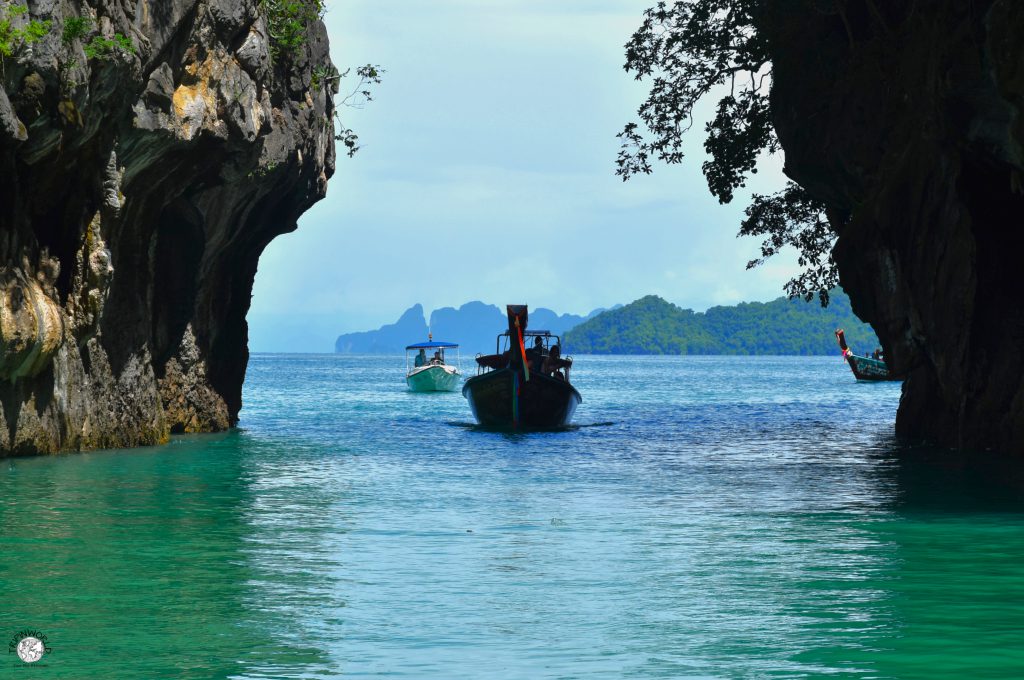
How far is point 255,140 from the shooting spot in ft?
83.4

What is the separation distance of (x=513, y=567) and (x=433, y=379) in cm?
5714

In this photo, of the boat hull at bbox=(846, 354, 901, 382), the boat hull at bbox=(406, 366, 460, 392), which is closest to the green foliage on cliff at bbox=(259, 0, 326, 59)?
the boat hull at bbox=(406, 366, 460, 392)

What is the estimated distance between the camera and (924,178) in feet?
77.0

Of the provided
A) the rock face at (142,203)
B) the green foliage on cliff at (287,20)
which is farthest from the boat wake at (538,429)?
the green foliage on cliff at (287,20)

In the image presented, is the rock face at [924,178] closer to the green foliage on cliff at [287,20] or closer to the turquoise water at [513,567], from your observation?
the turquoise water at [513,567]

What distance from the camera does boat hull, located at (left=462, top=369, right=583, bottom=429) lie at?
33.9 m

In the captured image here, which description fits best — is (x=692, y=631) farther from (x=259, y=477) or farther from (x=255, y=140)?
(x=255, y=140)

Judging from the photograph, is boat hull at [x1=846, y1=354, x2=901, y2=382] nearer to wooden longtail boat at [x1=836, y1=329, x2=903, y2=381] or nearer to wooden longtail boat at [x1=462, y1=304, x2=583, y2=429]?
wooden longtail boat at [x1=836, y1=329, x2=903, y2=381]

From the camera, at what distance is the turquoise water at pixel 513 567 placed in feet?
27.3

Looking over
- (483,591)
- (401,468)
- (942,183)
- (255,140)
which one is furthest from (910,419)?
(483,591)

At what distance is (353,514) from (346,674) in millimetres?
8087

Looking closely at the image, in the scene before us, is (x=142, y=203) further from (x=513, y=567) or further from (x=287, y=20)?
(x=513, y=567)

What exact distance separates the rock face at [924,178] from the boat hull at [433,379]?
134 feet

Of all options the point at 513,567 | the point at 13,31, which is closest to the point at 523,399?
the point at 13,31
